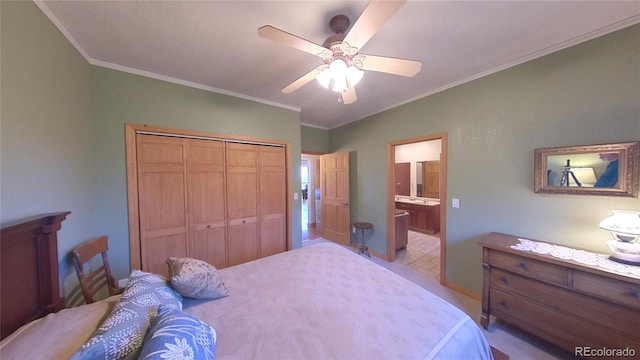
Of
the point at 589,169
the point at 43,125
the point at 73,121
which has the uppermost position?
the point at 73,121

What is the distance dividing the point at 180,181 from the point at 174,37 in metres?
1.47

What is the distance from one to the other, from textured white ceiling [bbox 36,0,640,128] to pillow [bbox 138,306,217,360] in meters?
1.80

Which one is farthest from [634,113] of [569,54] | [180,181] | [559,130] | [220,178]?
[180,181]

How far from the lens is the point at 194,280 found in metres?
1.27

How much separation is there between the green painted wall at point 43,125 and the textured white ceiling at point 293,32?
8.8 inches

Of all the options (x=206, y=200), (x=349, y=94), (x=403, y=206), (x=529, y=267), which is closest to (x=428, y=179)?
(x=403, y=206)

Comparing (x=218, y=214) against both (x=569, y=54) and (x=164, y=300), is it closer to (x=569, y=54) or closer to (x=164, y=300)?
(x=164, y=300)

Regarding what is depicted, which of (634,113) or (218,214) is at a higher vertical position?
(634,113)

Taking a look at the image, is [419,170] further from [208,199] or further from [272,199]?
[208,199]

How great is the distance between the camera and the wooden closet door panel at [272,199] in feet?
9.96

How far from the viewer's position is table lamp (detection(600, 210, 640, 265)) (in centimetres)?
138

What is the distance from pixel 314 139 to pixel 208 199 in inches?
101

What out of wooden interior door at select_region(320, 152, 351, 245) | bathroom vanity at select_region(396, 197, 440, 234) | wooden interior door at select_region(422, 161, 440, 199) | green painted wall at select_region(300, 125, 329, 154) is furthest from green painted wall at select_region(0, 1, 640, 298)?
wooden interior door at select_region(422, 161, 440, 199)

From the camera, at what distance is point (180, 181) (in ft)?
7.89
